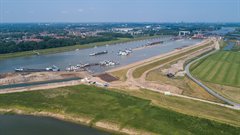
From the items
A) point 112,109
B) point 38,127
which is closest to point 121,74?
point 112,109

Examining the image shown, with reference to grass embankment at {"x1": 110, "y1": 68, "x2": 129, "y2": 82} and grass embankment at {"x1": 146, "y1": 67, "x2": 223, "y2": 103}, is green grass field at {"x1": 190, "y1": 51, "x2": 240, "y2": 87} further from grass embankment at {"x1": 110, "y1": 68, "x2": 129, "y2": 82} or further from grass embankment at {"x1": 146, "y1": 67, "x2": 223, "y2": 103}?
grass embankment at {"x1": 110, "y1": 68, "x2": 129, "y2": 82}

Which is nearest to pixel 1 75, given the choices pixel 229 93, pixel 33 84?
pixel 33 84

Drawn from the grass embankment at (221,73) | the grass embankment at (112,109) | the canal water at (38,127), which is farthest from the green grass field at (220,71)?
the canal water at (38,127)

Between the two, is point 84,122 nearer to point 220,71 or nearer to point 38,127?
point 38,127

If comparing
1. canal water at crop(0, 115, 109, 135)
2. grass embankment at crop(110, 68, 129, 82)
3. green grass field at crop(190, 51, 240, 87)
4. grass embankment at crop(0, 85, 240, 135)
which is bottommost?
canal water at crop(0, 115, 109, 135)

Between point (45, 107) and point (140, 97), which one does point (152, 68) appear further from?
point (45, 107)

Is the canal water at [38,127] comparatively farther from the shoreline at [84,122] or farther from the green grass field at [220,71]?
the green grass field at [220,71]

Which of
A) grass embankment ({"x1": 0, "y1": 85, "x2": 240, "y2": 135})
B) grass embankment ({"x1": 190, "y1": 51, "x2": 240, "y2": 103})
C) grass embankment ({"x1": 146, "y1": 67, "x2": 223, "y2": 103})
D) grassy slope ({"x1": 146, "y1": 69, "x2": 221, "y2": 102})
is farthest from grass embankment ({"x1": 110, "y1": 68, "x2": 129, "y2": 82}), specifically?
grass embankment ({"x1": 190, "y1": 51, "x2": 240, "y2": 103})

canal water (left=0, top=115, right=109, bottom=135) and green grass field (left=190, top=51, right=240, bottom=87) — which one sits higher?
green grass field (left=190, top=51, right=240, bottom=87)
